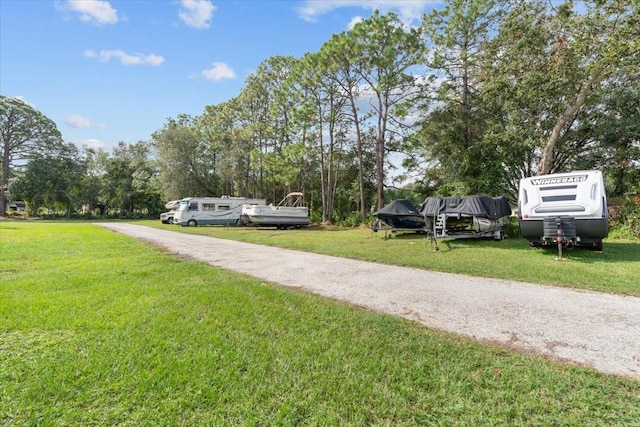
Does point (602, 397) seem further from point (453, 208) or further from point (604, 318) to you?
point (453, 208)

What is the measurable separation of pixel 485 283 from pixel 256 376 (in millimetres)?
4479

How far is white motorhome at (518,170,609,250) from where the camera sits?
7578 mm

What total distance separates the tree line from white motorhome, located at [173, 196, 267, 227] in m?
4.41

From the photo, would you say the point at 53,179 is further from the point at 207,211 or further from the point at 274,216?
the point at 274,216

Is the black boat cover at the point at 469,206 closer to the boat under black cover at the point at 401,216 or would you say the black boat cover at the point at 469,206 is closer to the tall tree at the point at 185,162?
the boat under black cover at the point at 401,216

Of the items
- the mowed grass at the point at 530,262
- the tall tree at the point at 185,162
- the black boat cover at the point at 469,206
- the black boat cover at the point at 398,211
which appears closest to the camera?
the mowed grass at the point at 530,262

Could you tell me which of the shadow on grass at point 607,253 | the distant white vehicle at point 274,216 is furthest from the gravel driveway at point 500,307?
the distant white vehicle at point 274,216

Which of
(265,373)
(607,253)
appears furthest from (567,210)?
(265,373)

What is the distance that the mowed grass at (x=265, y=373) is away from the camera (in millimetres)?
2043

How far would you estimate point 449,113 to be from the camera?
1822 cm

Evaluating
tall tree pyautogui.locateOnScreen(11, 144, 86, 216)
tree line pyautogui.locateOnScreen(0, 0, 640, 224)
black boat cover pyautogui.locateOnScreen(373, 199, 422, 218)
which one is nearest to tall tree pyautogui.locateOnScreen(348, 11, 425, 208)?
tree line pyautogui.locateOnScreen(0, 0, 640, 224)

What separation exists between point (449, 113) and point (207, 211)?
719 inches

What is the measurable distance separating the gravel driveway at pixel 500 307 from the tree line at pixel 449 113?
10490 mm

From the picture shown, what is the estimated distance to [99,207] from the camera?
149ft
